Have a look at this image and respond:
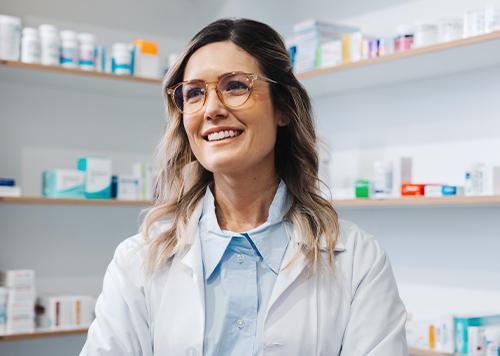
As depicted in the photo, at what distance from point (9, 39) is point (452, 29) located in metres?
1.79

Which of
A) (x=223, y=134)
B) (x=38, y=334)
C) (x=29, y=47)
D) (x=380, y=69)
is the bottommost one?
(x=38, y=334)

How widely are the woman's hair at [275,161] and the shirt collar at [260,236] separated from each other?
0.03 meters

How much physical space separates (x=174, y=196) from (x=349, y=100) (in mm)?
1971

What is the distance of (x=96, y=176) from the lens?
3477mm

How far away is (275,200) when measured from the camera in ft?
5.32

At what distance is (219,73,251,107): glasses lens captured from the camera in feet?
5.02

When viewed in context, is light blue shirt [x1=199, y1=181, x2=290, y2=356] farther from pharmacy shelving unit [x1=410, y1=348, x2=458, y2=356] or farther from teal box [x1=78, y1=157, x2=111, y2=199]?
teal box [x1=78, y1=157, x2=111, y2=199]

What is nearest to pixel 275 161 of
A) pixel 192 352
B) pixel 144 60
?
pixel 192 352

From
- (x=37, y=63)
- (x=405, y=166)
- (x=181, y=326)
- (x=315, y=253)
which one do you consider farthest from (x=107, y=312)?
(x=37, y=63)

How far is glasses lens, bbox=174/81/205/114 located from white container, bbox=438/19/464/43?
152 cm

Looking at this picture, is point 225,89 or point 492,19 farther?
point 492,19

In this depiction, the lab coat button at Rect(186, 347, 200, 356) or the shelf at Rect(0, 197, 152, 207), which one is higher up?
the shelf at Rect(0, 197, 152, 207)

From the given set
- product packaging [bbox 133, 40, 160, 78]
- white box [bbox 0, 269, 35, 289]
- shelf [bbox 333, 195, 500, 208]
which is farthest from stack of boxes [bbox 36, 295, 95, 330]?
shelf [bbox 333, 195, 500, 208]

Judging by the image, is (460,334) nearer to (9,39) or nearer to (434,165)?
(434,165)
